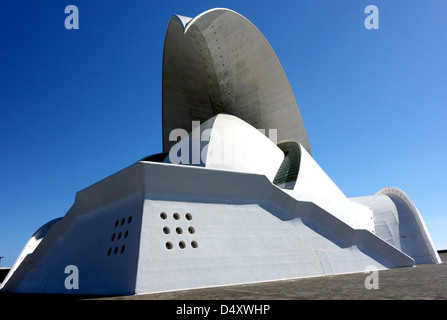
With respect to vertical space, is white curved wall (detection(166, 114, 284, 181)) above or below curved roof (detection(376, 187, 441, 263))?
above

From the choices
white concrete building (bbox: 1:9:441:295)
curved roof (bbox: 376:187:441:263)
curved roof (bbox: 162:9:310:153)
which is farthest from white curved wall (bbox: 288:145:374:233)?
curved roof (bbox: 162:9:310:153)

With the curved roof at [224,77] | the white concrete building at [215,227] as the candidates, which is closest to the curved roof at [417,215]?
the white concrete building at [215,227]

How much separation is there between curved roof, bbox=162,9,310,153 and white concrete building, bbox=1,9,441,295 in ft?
3.55

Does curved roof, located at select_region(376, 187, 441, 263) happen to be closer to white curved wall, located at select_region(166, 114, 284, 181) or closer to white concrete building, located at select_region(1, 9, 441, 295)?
white concrete building, located at select_region(1, 9, 441, 295)

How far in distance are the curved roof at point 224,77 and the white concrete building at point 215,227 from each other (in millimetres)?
1081

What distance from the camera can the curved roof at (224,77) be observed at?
742 inches

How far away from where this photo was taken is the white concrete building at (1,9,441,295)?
754 cm

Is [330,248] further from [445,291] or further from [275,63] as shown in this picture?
[275,63]

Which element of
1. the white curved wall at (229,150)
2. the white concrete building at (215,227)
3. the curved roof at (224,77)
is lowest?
the white concrete building at (215,227)

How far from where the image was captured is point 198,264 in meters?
7.64

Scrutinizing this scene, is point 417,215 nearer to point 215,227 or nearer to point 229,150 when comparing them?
point 229,150

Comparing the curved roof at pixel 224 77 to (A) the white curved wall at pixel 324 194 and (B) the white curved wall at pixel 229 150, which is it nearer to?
Result: (B) the white curved wall at pixel 229 150

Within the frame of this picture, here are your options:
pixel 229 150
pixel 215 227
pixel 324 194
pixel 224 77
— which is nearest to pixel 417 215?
pixel 324 194
